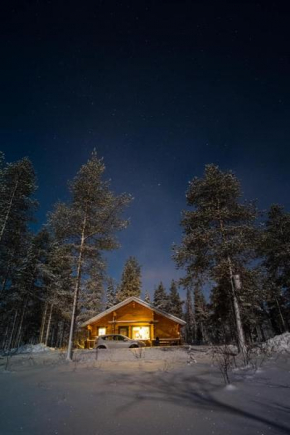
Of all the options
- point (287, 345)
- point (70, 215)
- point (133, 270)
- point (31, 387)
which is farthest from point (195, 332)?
point (31, 387)

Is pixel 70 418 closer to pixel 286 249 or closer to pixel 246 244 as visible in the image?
pixel 246 244

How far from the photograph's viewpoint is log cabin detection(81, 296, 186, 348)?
26344mm

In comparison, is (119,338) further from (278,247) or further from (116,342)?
(278,247)

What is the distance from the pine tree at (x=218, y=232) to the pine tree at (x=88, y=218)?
4.94 meters

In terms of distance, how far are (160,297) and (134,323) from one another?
84.8 ft

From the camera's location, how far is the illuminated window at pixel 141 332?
26.5 meters

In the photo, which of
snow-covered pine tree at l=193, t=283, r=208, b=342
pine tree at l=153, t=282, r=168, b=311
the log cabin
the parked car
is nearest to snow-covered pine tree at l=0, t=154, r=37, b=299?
the parked car

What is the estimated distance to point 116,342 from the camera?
756 inches

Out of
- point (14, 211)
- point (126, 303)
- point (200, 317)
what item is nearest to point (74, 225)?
point (14, 211)

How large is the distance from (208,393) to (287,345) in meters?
10.1

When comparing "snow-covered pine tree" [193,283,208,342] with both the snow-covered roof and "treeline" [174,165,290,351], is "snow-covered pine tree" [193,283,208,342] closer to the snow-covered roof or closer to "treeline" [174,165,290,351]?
the snow-covered roof

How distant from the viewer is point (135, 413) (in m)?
3.54

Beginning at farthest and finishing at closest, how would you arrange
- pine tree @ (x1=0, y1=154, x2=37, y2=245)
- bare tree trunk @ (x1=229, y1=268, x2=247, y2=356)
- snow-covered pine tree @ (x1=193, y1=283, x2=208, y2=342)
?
snow-covered pine tree @ (x1=193, y1=283, x2=208, y2=342), pine tree @ (x1=0, y1=154, x2=37, y2=245), bare tree trunk @ (x1=229, y1=268, x2=247, y2=356)

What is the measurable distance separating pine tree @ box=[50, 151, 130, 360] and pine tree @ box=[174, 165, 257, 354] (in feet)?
16.2
